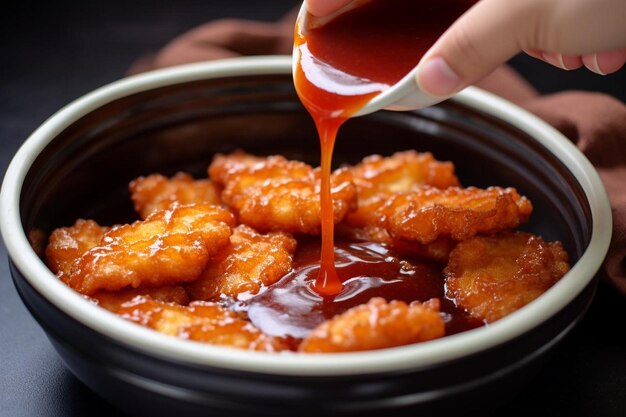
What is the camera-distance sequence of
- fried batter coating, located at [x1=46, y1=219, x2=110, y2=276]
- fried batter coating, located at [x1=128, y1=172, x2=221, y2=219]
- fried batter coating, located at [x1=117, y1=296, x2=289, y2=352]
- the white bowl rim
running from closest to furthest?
the white bowl rim
fried batter coating, located at [x1=117, y1=296, x2=289, y2=352]
fried batter coating, located at [x1=46, y1=219, x2=110, y2=276]
fried batter coating, located at [x1=128, y1=172, x2=221, y2=219]

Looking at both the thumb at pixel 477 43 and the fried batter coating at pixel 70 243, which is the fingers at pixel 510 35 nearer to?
the thumb at pixel 477 43

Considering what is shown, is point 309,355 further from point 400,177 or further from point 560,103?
point 560,103

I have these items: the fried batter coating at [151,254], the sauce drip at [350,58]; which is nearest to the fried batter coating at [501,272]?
the sauce drip at [350,58]

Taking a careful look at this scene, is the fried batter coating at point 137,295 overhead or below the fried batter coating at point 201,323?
below

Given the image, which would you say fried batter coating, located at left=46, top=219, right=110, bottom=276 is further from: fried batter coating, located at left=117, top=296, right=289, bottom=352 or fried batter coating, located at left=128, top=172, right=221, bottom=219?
fried batter coating, located at left=117, top=296, right=289, bottom=352

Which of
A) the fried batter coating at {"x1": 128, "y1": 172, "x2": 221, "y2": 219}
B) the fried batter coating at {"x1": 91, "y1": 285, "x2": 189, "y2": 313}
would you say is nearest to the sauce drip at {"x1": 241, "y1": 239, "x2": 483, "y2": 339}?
the fried batter coating at {"x1": 91, "y1": 285, "x2": 189, "y2": 313}

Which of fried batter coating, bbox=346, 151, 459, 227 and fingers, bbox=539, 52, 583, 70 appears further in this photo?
fried batter coating, bbox=346, 151, 459, 227

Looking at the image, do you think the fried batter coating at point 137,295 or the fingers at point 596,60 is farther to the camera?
the fingers at point 596,60
